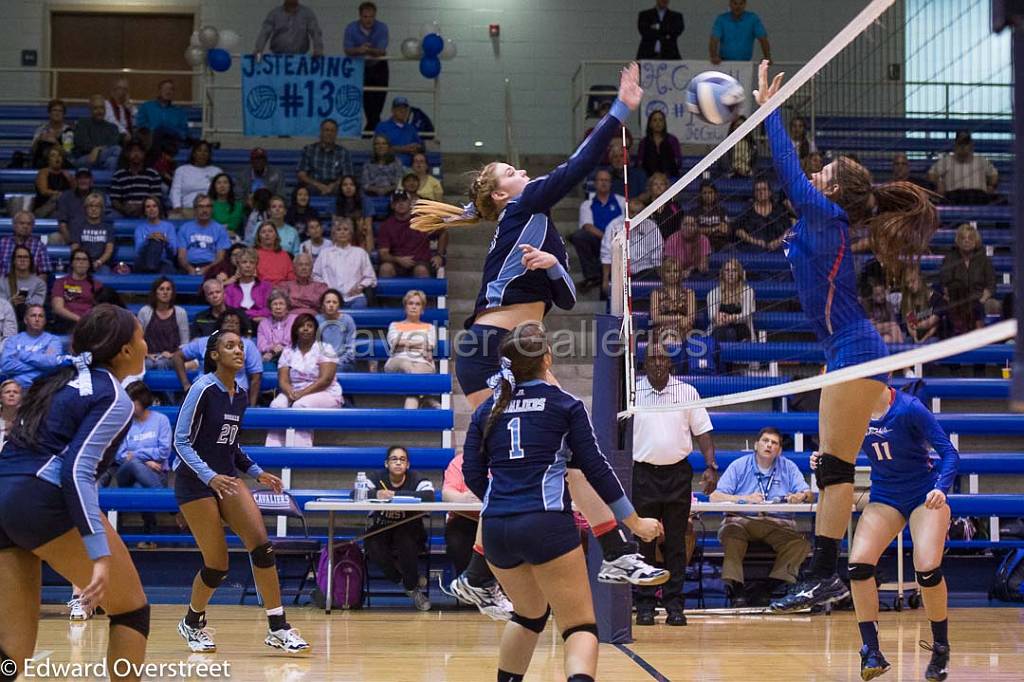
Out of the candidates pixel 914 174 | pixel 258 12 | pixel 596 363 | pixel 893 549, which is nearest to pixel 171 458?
pixel 596 363

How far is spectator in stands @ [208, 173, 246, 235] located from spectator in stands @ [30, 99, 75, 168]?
2392 millimetres

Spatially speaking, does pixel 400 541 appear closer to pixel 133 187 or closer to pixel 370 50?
pixel 133 187

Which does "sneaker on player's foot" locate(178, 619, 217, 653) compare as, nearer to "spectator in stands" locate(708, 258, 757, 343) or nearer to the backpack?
the backpack

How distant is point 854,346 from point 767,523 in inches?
213

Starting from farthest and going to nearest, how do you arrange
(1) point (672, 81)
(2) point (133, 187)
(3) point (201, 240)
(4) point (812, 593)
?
(1) point (672, 81), (2) point (133, 187), (3) point (201, 240), (4) point (812, 593)

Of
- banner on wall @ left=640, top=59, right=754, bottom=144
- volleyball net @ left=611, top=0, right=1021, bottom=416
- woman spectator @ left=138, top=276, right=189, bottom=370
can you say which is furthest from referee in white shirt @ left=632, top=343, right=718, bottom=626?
banner on wall @ left=640, top=59, right=754, bottom=144

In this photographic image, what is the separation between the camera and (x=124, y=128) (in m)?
16.8

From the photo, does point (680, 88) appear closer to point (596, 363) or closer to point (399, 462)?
point (399, 462)

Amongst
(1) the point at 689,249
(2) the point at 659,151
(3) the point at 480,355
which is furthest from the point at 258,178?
(3) the point at 480,355

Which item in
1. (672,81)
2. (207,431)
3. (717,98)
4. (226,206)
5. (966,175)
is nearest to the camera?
(717,98)

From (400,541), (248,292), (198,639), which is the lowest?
(198,639)

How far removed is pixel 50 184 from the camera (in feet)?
50.0

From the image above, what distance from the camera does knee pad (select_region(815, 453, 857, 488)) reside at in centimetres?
586

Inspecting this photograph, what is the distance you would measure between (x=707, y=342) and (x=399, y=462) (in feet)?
11.0
